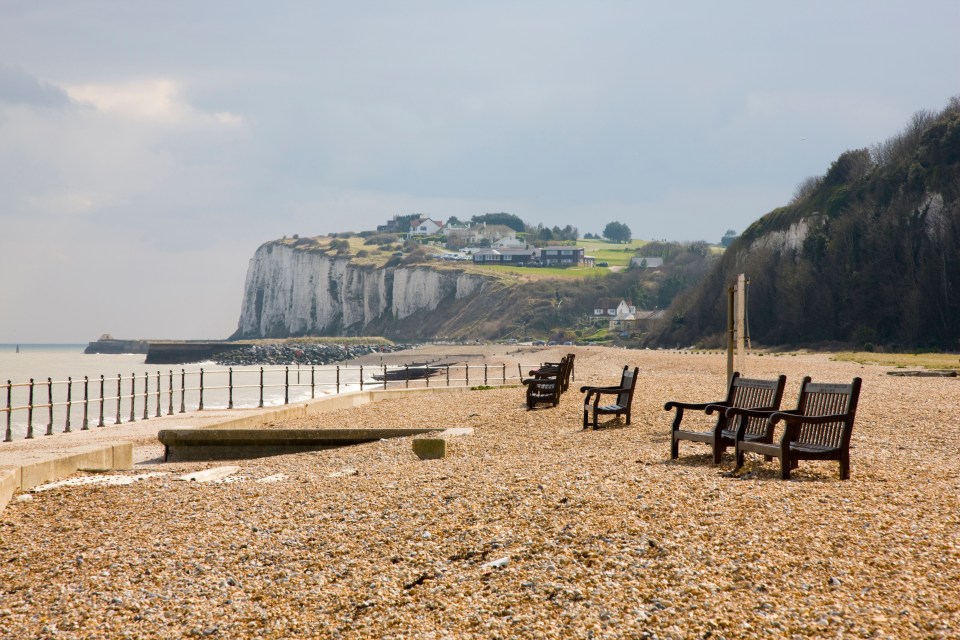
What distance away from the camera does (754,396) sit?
Result: 8.25m

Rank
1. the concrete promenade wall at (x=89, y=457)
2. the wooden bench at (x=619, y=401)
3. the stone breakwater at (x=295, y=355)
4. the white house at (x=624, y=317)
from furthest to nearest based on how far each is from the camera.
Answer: the white house at (x=624, y=317) < the stone breakwater at (x=295, y=355) < the wooden bench at (x=619, y=401) < the concrete promenade wall at (x=89, y=457)

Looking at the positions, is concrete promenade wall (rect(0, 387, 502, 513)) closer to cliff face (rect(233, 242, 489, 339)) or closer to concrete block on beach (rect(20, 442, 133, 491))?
concrete block on beach (rect(20, 442, 133, 491))

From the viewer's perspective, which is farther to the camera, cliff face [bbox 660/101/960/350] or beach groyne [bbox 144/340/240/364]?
beach groyne [bbox 144/340/240/364]

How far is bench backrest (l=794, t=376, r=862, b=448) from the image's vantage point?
6891 mm

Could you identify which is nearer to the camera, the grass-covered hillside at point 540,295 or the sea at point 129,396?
the sea at point 129,396

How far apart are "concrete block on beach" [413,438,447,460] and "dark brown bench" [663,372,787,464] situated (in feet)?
7.07

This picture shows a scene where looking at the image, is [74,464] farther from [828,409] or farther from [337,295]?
[337,295]

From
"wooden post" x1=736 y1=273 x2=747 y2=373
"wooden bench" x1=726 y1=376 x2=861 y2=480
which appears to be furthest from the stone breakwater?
"wooden bench" x1=726 y1=376 x2=861 y2=480

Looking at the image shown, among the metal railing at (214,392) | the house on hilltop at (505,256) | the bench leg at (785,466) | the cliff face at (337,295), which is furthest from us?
the house on hilltop at (505,256)

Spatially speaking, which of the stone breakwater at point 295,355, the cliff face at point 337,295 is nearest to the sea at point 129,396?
the stone breakwater at point 295,355

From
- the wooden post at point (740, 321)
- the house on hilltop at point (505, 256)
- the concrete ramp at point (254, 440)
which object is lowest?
the concrete ramp at point (254, 440)

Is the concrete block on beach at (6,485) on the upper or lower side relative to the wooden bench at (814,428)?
lower

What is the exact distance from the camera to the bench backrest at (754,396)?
311 inches

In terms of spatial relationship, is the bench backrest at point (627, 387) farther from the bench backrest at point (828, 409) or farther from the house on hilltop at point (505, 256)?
the house on hilltop at point (505, 256)
